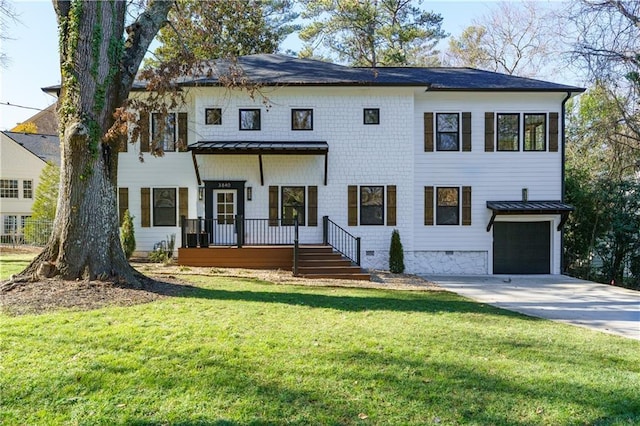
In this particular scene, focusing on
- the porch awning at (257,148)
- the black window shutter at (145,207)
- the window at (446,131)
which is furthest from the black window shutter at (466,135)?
the black window shutter at (145,207)

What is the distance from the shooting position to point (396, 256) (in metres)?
14.1

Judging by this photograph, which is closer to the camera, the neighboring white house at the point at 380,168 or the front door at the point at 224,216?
the front door at the point at 224,216

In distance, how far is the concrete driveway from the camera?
7645mm

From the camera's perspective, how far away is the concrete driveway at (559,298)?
7645 millimetres

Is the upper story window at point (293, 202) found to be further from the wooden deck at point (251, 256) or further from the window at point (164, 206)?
the window at point (164, 206)

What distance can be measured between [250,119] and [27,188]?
22.3m

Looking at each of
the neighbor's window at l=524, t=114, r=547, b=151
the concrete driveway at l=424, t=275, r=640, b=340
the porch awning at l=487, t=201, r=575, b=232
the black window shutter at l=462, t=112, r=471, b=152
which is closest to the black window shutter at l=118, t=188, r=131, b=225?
the concrete driveway at l=424, t=275, r=640, b=340

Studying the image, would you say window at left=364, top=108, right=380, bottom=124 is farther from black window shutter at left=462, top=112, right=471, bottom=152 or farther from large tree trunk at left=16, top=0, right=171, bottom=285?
large tree trunk at left=16, top=0, right=171, bottom=285

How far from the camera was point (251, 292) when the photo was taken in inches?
332

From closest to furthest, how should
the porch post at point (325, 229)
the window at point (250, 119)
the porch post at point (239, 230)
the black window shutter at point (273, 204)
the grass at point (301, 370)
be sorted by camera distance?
the grass at point (301, 370) < the porch post at point (239, 230) < the porch post at point (325, 229) < the black window shutter at point (273, 204) < the window at point (250, 119)

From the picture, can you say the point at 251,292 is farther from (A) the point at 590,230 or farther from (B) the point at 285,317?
(A) the point at 590,230

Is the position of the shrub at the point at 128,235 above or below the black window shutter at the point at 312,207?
below

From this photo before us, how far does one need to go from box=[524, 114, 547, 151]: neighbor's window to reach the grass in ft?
32.3

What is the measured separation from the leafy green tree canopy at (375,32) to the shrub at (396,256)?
13.0 m
